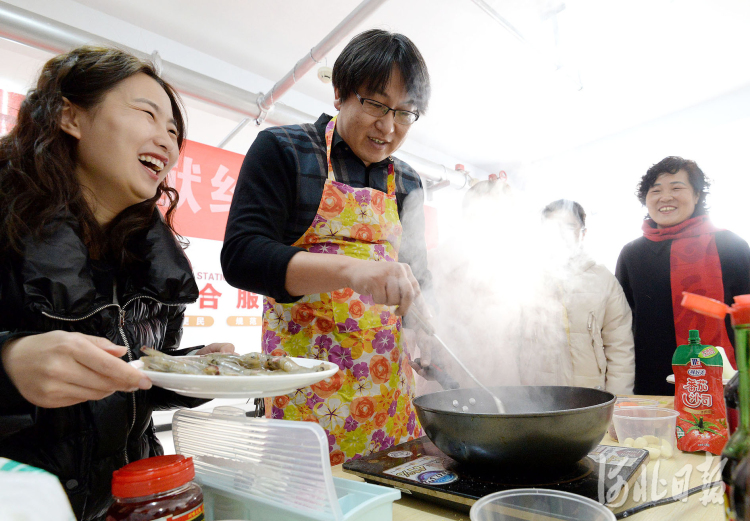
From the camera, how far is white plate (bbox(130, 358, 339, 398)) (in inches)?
23.1

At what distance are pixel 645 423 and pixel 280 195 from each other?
110 centimetres

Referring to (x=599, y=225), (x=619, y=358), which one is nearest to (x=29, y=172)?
(x=619, y=358)

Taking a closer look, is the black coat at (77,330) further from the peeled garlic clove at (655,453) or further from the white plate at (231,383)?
the peeled garlic clove at (655,453)

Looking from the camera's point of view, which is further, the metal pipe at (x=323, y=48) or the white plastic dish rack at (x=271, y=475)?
the metal pipe at (x=323, y=48)

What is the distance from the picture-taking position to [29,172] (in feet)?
3.34

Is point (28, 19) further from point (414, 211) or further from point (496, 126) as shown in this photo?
point (496, 126)

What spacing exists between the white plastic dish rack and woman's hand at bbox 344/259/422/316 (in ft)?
1.32

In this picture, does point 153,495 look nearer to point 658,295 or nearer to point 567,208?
point 567,208

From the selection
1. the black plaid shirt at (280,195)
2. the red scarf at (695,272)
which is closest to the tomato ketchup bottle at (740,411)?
the black plaid shirt at (280,195)

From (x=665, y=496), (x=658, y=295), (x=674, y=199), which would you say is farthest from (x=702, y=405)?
(x=674, y=199)

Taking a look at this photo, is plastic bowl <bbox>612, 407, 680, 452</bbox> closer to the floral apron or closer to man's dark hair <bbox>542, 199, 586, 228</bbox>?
the floral apron

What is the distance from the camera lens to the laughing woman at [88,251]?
0.90 m

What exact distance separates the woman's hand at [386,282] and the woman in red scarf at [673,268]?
219 centimetres

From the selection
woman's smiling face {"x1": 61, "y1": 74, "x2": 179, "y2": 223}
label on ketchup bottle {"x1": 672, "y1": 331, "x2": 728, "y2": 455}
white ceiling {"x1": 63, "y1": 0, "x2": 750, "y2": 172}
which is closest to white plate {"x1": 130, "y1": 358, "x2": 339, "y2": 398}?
woman's smiling face {"x1": 61, "y1": 74, "x2": 179, "y2": 223}
